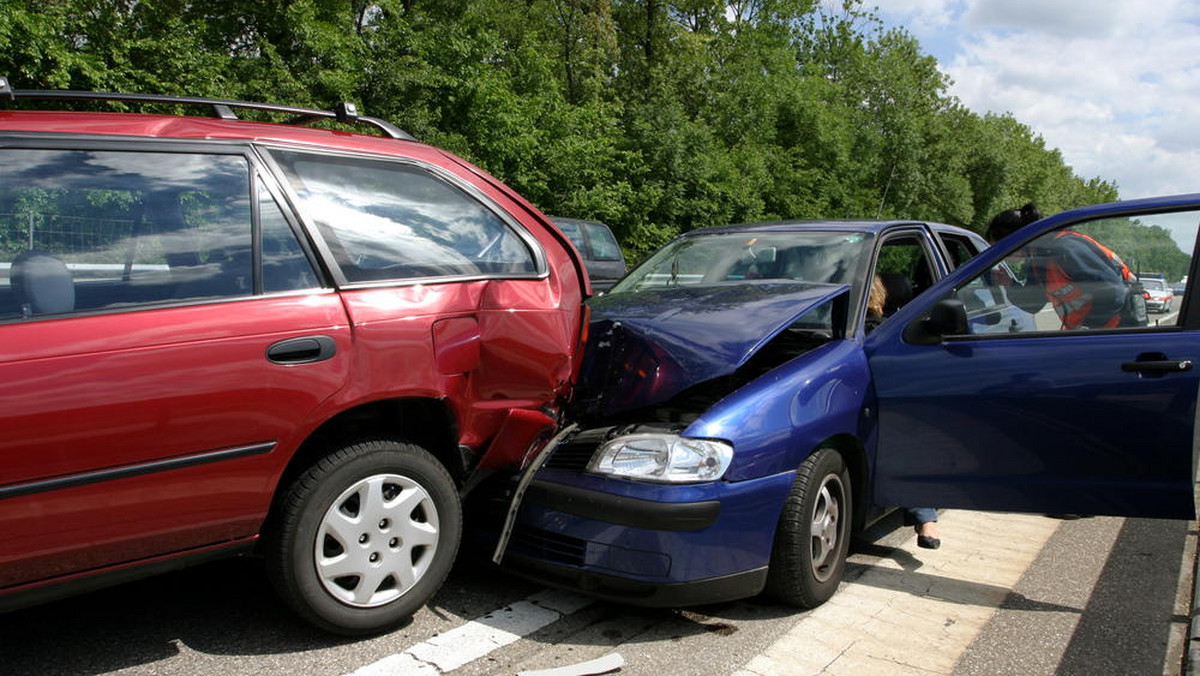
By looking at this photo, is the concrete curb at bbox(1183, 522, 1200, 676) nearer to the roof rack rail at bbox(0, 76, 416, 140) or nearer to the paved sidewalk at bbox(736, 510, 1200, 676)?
the paved sidewalk at bbox(736, 510, 1200, 676)

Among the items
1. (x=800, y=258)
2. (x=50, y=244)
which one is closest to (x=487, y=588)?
(x=50, y=244)

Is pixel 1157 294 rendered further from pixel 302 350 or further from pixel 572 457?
pixel 302 350

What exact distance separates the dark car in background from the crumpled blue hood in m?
9.47

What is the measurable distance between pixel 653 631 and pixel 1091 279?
2.34 metres

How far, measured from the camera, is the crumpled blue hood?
3.74 meters

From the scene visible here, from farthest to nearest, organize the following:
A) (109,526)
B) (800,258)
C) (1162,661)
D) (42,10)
A: (42,10)
(800,258)
(1162,661)
(109,526)

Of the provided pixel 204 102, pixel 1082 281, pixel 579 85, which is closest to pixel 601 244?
pixel 1082 281

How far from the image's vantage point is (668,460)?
3.33m

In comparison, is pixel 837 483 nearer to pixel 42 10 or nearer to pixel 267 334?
pixel 267 334

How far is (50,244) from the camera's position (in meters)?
2.65

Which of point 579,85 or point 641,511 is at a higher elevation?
point 579,85

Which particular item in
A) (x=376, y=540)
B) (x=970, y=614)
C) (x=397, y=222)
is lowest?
(x=970, y=614)

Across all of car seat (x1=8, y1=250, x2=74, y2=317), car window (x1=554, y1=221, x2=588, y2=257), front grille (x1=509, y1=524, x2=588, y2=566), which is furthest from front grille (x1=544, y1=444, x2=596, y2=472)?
car window (x1=554, y1=221, x2=588, y2=257)

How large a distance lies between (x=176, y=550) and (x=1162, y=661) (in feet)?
11.2
